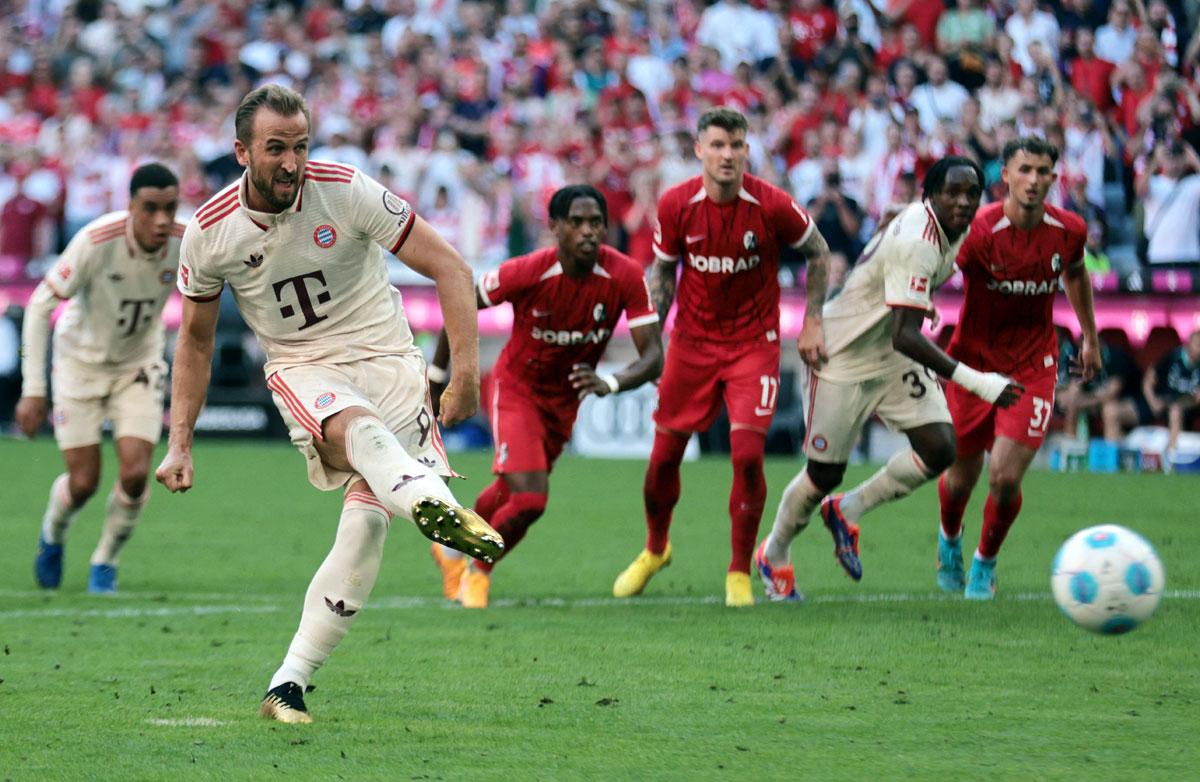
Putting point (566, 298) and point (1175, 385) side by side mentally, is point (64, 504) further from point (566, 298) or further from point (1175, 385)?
point (1175, 385)

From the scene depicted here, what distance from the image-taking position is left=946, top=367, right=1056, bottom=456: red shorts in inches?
359

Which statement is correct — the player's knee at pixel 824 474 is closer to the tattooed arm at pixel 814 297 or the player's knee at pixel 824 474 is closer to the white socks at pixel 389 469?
the tattooed arm at pixel 814 297

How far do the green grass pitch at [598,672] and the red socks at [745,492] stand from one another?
14.0 inches

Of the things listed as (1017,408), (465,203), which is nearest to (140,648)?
(1017,408)

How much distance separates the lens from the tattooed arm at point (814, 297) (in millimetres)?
9180

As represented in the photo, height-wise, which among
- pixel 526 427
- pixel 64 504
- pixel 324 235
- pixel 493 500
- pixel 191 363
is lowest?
pixel 64 504

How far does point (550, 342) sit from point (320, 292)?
337 centimetres

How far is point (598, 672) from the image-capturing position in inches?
273

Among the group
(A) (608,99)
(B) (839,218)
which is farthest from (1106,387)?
(A) (608,99)

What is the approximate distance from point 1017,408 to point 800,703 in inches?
138

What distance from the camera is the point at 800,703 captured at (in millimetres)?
6152

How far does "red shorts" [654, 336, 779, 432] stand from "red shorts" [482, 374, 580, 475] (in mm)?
536

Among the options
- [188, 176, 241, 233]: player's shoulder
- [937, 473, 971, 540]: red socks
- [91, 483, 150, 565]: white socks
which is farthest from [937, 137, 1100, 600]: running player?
[91, 483, 150, 565]: white socks

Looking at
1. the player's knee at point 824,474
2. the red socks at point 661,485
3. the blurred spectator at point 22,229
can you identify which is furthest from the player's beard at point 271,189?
the blurred spectator at point 22,229
